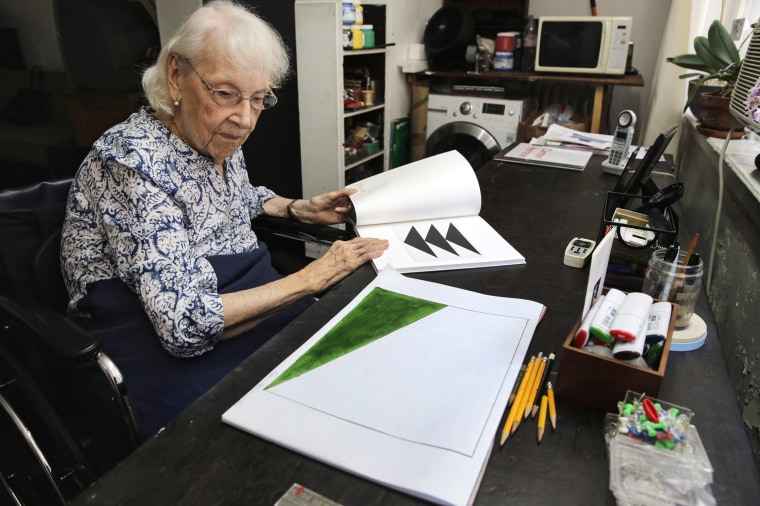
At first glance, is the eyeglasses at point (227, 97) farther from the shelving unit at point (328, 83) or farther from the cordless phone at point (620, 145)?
the shelving unit at point (328, 83)

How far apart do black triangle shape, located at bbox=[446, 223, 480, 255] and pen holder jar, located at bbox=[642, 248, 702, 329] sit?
1.11 feet

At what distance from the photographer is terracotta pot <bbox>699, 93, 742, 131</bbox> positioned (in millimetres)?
1576

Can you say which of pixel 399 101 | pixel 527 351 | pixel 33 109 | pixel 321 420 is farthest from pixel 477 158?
pixel 321 420

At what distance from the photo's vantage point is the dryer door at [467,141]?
2.88 m

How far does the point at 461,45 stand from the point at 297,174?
130cm

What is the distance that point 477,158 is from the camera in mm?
2988

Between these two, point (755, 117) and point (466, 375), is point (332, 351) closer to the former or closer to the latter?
point (466, 375)

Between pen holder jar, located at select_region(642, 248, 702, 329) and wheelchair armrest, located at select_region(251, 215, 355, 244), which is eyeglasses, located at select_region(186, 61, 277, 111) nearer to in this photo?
wheelchair armrest, located at select_region(251, 215, 355, 244)

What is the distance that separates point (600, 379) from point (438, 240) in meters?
0.53

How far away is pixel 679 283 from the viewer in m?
→ 0.71

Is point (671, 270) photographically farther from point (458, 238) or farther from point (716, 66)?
point (716, 66)

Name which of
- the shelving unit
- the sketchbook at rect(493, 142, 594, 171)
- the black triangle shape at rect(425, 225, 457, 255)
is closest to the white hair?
the black triangle shape at rect(425, 225, 457, 255)

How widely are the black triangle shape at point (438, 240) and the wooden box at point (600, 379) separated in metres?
0.44

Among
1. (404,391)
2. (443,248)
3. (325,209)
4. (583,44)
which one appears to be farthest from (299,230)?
(583,44)
